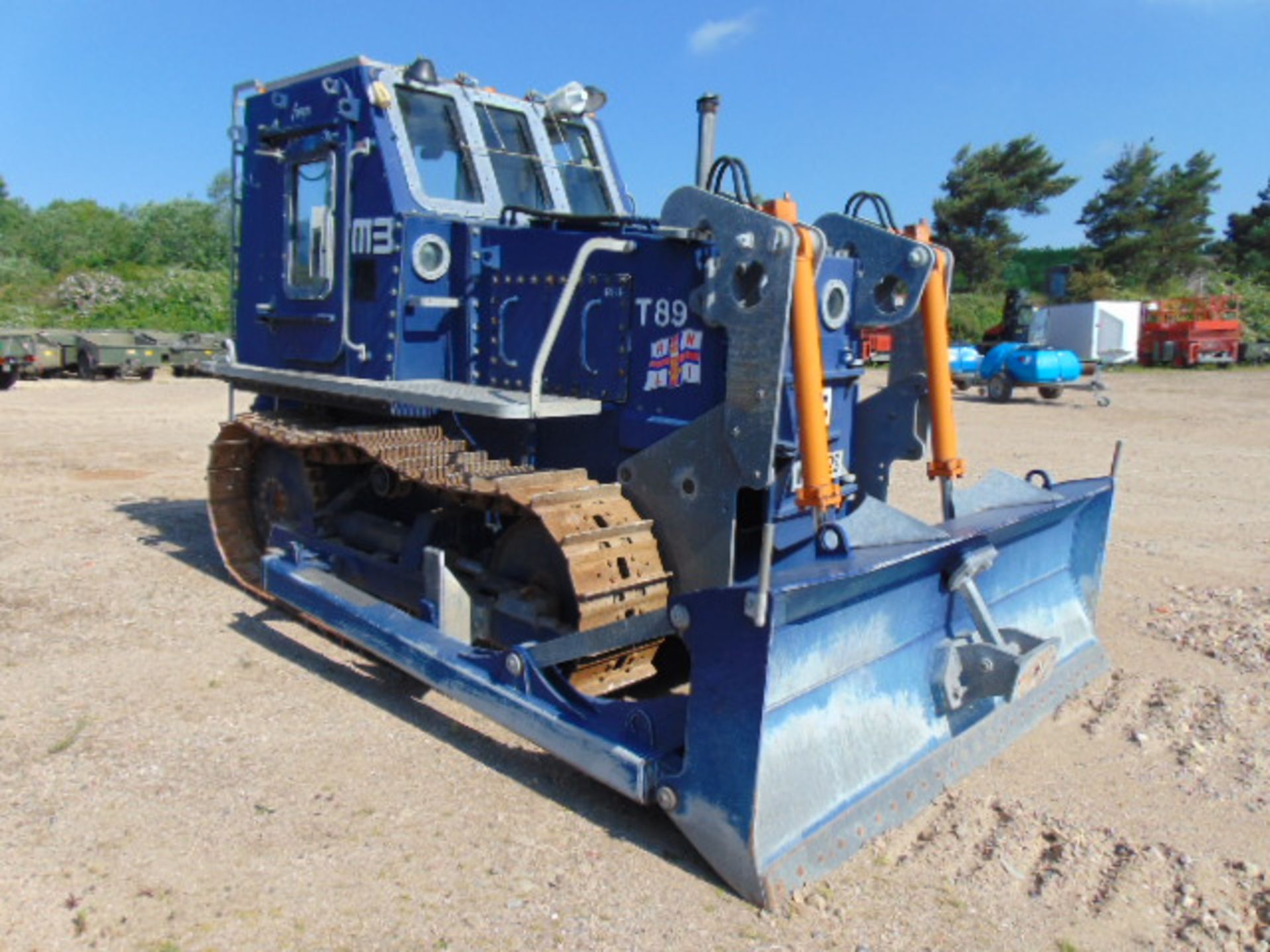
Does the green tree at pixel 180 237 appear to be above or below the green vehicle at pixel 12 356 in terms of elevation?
above

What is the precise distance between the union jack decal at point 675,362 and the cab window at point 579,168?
2.14m

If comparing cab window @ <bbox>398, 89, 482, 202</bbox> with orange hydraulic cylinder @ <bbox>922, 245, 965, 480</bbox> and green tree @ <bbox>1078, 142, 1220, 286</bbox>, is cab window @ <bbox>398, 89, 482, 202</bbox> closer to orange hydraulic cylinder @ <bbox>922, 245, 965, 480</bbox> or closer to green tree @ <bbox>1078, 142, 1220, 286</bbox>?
orange hydraulic cylinder @ <bbox>922, 245, 965, 480</bbox>

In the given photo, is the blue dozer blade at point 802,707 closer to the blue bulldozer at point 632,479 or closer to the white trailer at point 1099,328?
the blue bulldozer at point 632,479

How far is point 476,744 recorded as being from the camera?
4406 mm

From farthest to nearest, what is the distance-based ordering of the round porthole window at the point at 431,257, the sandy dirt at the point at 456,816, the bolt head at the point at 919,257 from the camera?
the round porthole window at the point at 431,257 < the bolt head at the point at 919,257 < the sandy dirt at the point at 456,816

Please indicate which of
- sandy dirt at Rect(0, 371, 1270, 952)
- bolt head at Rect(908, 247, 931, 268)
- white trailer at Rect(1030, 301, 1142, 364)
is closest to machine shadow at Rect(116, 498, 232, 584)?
sandy dirt at Rect(0, 371, 1270, 952)

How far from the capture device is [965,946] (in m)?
3.12

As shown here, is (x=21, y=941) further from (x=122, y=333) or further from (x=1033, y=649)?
(x=122, y=333)

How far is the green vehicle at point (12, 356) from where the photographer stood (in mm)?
19953

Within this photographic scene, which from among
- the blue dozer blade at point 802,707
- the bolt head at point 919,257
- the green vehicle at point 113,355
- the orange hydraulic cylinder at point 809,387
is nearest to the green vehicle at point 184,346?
the green vehicle at point 113,355

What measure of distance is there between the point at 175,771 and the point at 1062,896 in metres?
3.16

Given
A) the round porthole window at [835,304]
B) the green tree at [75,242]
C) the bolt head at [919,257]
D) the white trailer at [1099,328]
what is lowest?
the round porthole window at [835,304]

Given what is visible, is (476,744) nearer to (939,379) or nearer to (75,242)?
(939,379)

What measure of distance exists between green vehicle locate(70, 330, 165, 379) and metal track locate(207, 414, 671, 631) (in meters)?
18.8
